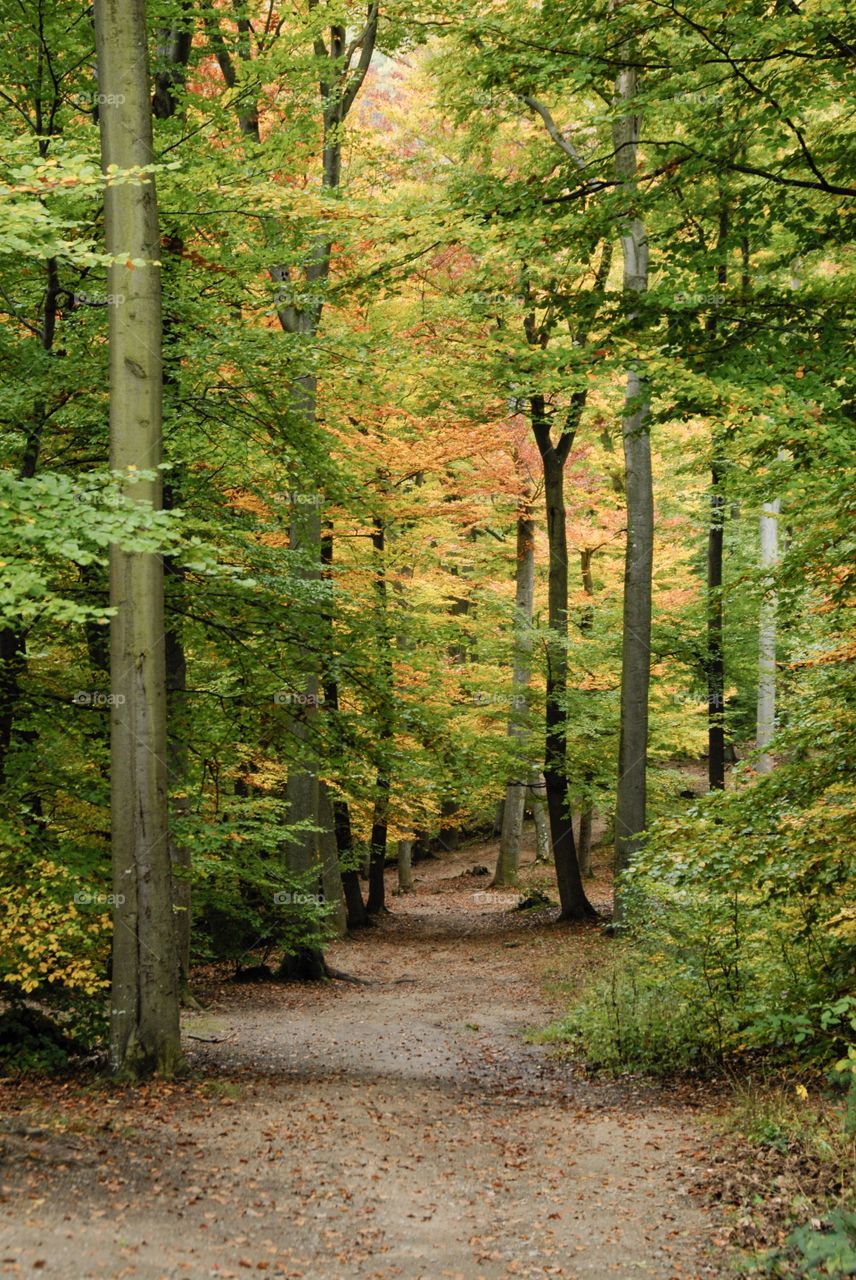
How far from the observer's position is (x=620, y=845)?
14.4 metres

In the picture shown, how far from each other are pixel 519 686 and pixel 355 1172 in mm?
13875

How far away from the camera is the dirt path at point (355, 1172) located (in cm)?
466

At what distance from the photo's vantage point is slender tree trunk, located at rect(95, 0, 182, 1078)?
284 inches

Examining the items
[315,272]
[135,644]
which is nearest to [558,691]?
[315,272]

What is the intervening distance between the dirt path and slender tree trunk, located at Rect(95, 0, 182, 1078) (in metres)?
0.59

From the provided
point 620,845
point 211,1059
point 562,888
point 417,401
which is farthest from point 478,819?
point 211,1059

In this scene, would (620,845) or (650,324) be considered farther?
(620,845)

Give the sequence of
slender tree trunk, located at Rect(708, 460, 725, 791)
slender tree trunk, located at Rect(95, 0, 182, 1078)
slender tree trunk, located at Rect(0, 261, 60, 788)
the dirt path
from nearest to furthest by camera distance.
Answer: the dirt path
slender tree trunk, located at Rect(95, 0, 182, 1078)
slender tree trunk, located at Rect(0, 261, 60, 788)
slender tree trunk, located at Rect(708, 460, 725, 791)

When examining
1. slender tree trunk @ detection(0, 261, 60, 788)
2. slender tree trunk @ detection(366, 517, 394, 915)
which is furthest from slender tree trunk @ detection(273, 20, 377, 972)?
slender tree trunk @ detection(0, 261, 60, 788)

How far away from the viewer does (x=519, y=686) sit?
1962cm

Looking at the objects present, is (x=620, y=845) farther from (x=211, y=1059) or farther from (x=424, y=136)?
(x=424, y=136)

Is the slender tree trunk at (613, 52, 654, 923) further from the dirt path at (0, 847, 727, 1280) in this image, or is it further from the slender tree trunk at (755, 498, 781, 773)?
the dirt path at (0, 847, 727, 1280)

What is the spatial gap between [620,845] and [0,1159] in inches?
411

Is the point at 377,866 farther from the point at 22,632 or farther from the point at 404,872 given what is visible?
the point at 22,632
